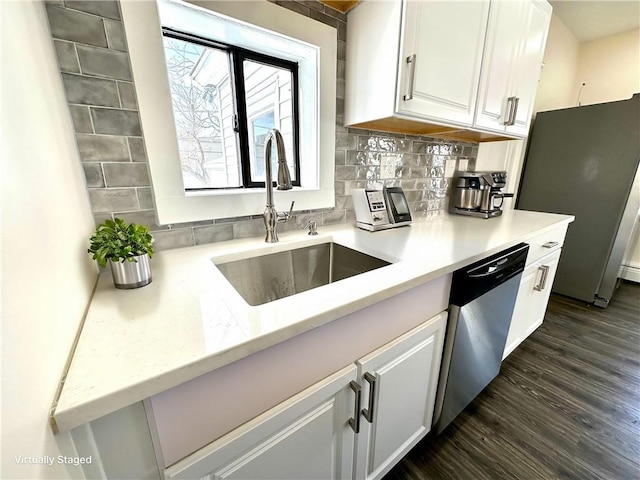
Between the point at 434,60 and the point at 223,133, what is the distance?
0.93m

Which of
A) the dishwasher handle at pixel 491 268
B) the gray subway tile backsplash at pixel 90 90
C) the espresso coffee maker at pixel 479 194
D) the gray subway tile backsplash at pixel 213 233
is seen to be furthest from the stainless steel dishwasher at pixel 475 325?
the gray subway tile backsplash at pixel 90 90

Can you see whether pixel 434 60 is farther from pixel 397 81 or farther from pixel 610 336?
pixel 610 336

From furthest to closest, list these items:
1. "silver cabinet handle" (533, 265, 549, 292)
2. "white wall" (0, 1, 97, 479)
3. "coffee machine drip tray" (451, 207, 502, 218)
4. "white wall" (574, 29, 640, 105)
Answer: "white wall" (574, 29, 640, 105) → "coffee machine drip tray" (451, 207, 502, 218) → "silver cabinet handle" (533, 265, 549, 292) → "white wall" (0, 1, 97, 479)

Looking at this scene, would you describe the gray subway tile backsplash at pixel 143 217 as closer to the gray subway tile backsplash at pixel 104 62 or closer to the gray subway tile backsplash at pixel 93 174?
the gray subway tile backsplash at pixel 93 174

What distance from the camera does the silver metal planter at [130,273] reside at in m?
0.63

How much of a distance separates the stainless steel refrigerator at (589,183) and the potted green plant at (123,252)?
10.3ft

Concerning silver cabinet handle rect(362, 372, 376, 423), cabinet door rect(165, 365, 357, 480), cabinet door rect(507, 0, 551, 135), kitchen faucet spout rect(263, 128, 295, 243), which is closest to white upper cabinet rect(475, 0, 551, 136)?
cabinet door rect(507, 0, 551, 135)

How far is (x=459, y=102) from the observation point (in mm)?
1183

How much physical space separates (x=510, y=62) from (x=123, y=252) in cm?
191

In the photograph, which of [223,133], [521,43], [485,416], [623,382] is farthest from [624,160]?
[223,133]

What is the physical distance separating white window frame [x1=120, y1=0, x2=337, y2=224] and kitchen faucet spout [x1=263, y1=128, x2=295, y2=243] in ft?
0.33

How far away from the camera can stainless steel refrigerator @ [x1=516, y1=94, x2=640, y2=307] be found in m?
1.97

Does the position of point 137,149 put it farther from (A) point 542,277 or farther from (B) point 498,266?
(A) point 542,277

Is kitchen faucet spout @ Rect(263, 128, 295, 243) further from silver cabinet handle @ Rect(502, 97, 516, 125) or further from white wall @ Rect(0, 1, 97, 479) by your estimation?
silver cabinet handle @ Rect(502, 97, 516, 125)
